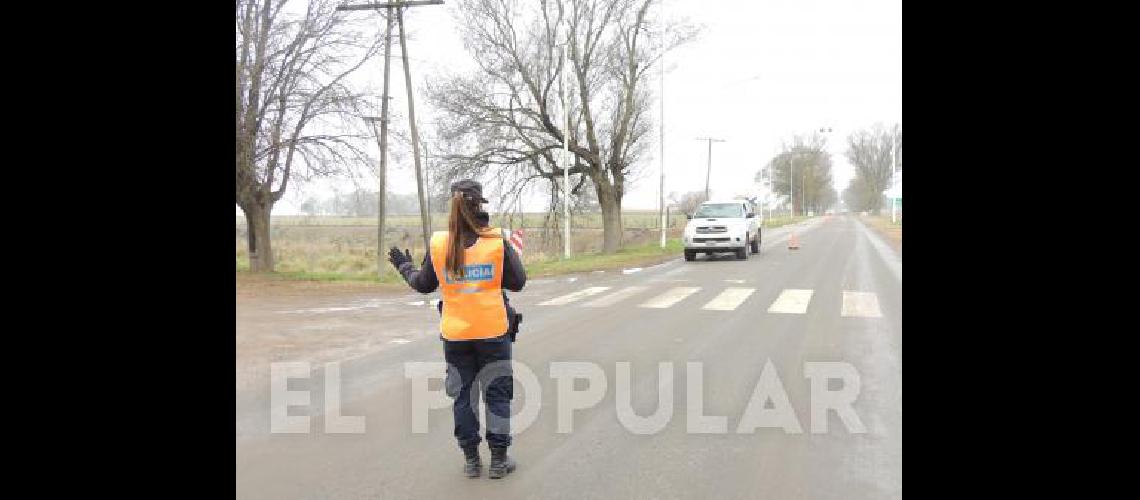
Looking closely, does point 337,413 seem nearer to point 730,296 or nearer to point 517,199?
point 730,296

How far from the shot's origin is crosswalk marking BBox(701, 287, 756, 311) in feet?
40.7

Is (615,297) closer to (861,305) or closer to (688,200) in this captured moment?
(861,305)

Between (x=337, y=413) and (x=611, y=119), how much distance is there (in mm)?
26482

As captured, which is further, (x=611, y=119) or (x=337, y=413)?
(x=611, y=119)

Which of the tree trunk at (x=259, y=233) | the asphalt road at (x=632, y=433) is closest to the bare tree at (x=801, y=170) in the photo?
the tree trunk at (x=259, y=233)

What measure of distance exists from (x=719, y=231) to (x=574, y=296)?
10.6 m

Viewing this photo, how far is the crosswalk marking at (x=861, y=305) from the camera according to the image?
38.0ft

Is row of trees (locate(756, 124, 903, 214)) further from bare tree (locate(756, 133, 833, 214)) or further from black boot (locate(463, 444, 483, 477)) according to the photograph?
black boot (locate(463, 444, 483, 477))

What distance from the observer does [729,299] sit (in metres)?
13.6

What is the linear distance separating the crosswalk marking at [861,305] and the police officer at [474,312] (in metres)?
8.05

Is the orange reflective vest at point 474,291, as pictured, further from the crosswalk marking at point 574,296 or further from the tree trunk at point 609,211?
the tree trunk at point 609,211

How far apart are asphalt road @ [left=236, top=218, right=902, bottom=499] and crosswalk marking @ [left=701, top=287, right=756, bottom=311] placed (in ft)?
0.49
